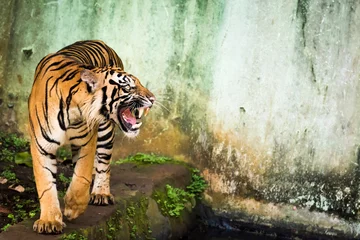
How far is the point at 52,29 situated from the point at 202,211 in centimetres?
245

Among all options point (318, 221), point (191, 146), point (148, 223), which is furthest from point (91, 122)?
point (318, 221)

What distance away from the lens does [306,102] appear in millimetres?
6074

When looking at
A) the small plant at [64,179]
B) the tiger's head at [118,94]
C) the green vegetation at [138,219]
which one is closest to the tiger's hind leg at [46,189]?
the tiger's head at [118,94]

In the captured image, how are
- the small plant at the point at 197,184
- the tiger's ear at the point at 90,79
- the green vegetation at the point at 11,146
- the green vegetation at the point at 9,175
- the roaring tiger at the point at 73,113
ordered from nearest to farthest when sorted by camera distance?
the tiger's ear at the point at 90,79 → the roaring tiger at the point at 73,113 → the green vegetation at the point at 9,175 → the small plant at the point at 197,184 → the green vegetation at the point at 11,146

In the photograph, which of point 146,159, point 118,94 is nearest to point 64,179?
point 146,159

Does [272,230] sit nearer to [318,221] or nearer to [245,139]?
[318,221]

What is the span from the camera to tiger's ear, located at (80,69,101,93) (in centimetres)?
395

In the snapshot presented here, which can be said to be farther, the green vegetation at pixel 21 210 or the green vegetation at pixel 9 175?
the green vegetation at pixel 9 175

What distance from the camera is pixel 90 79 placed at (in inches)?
157

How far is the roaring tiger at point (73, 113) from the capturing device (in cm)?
407

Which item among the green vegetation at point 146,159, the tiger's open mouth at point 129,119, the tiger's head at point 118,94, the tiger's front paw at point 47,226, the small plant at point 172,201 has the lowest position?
the small plant at point 172,201

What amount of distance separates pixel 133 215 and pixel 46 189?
110 centimetres

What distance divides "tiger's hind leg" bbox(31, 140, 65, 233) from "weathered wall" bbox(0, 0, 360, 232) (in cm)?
241

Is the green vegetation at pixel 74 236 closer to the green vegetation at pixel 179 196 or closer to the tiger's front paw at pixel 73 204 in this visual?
the tiger's front paw at pixel 73 204
